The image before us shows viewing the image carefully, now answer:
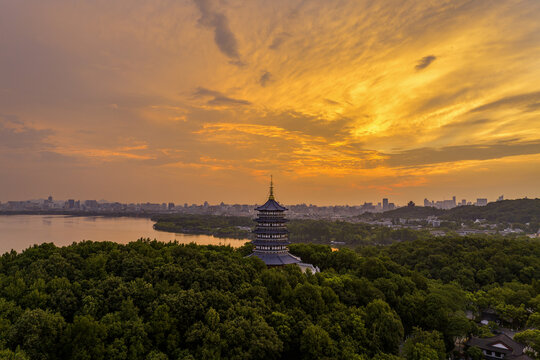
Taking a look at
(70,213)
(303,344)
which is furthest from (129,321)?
(70,213)

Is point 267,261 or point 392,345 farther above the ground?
point 267,261

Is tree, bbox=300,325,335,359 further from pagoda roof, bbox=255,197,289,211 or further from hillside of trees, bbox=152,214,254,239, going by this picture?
hillside of trees, bbox=152,214,254,239

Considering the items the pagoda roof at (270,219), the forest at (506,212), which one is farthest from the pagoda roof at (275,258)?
the forest at (506,212)

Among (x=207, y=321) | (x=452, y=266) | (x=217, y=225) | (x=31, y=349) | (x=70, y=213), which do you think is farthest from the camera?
(x=70, y=213)

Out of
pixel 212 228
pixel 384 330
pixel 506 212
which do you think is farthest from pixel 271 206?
pixel 506 212

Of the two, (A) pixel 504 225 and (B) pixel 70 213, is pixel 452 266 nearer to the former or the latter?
(A) pixel 504 225

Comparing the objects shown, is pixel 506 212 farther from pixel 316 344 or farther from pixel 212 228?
pixel 316 344
